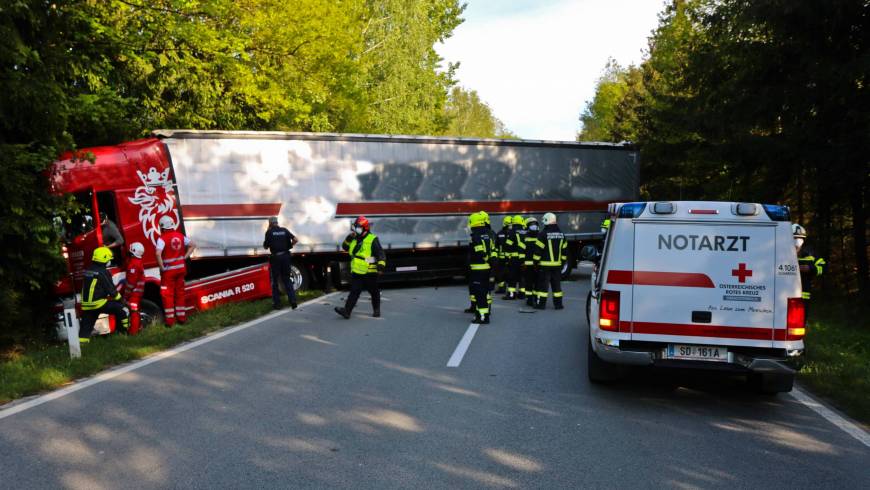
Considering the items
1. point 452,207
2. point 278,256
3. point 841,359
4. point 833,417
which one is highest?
point 452,207

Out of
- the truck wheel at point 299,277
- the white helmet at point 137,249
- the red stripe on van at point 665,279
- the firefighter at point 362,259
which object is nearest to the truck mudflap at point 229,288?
the white helmet at point 137,249

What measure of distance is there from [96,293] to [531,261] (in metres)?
7.22

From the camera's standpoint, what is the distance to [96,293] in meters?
9.13

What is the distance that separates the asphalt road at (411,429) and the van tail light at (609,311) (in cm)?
71

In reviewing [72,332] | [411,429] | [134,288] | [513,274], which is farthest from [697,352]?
[513,274]

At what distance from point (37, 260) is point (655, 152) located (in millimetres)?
21211

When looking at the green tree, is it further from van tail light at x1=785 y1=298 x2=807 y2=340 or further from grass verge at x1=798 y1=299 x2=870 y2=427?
van tail light at x1=785 y1=298 x2=807 y2=340

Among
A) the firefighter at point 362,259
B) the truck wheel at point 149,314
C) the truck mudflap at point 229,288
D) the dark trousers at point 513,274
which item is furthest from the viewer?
the dark trousers at point 513,274

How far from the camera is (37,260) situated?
9047 mm

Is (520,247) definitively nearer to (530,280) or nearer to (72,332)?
(530,280)

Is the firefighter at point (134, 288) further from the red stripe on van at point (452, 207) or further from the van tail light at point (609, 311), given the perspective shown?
the van tail light at point (609, 311)

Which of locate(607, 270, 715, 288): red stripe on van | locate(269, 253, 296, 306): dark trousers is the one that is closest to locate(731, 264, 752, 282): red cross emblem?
locate(607, 270, 715, 288): red stripe on van

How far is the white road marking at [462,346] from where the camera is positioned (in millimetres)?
7840

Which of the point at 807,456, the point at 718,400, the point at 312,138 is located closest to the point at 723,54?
the point at 312,138
